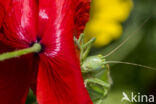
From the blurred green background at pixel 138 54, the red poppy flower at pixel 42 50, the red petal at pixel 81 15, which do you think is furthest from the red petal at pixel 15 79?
the blurred green background at pixel 138 54

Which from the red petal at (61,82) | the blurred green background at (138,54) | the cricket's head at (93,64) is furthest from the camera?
the blurred green background at (138,54)

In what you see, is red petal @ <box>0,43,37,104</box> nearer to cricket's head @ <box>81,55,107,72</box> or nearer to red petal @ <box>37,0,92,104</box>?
red petal @ <box>37,0,92,104</box>

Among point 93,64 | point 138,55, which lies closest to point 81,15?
point 93,64

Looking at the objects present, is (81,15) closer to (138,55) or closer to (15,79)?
(15,79)

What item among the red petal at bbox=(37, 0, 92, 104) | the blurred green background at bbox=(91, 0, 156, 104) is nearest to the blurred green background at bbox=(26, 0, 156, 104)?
the blurred green background at bbox=(91, 0, 156, 104)

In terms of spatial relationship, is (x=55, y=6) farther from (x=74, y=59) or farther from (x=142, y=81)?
(x=142, y=81)

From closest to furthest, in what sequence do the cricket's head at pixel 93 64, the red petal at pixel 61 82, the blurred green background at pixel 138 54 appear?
the red petal at pixel 61 82
the cricket's head at pixel 93 64
the blurred green background at pixel 138 54

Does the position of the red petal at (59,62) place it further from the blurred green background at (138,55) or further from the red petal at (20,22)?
the blurred green background at (138,55)
